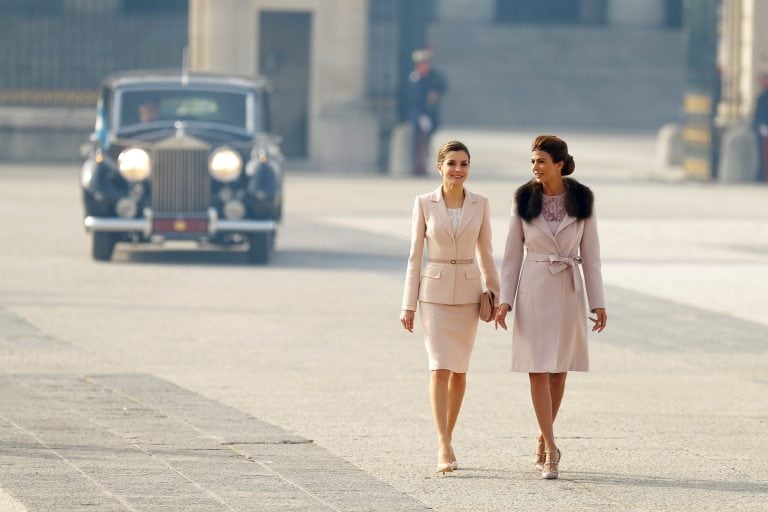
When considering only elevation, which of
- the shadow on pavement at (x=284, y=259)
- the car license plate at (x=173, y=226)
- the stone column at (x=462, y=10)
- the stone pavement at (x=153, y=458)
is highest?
the stone column at (x=462, y=10)

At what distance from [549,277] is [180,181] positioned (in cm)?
1000

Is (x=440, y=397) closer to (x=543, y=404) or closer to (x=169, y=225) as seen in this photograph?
(x=543, y=404)

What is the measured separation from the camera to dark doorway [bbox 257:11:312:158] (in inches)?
1256

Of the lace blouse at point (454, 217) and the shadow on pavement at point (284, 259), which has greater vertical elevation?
the lace blouse at point (454, 217)

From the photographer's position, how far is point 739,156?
30.8 m

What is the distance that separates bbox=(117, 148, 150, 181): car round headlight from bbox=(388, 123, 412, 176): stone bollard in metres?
13.0

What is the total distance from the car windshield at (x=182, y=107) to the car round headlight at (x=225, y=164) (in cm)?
75

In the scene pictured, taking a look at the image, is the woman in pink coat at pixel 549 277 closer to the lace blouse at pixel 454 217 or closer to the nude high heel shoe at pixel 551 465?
the nude high heel shoe at pixel 551 465

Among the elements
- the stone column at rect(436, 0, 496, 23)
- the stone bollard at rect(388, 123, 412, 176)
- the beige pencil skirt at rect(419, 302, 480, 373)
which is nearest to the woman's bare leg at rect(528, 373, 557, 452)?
the beige pencil skirt at rect(419, 302, 480, 373)

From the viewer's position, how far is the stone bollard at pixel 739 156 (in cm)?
3080

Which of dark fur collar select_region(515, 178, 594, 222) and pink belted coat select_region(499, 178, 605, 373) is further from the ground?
dark fur collar select_region(515, 178, 594, 222)

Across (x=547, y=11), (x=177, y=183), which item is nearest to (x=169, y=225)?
(x=177, y=183)

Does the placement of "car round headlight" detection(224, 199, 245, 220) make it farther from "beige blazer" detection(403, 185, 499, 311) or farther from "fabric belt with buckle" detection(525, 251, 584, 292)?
"fabric belt with buckle" detection(525, 251, 584, 292)

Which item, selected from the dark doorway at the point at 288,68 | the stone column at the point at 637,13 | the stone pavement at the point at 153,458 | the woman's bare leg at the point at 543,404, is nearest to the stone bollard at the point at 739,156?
the dark doorway at the point at 288,68
